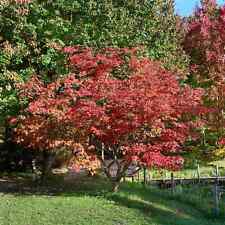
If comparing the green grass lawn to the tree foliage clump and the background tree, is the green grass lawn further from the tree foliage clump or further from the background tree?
the background tree

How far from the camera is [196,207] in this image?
62.6ft

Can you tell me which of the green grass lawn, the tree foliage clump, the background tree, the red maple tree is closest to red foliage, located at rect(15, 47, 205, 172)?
the red maple tree

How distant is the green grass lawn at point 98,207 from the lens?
14609mm

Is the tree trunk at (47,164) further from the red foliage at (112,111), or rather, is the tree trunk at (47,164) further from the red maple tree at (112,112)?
the red maple tree at (112,112)

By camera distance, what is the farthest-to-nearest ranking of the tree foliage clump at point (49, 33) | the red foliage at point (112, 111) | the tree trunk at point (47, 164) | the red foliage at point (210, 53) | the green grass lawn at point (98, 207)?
the red foliage at point (210, 53)
the tree trunk at point (47, 164)
the tree foliage clump at point (49, 33)
the red foliage at point (112, 111)
the green grass lawn at point (98, 207)

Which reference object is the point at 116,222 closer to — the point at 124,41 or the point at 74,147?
the point at 74,147

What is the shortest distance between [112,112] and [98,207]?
2803mm

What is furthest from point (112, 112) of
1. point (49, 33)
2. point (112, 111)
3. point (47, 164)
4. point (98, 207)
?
point (47, 164)

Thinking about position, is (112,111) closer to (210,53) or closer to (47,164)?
(47,164)

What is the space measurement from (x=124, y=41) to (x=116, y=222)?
29.8 ft

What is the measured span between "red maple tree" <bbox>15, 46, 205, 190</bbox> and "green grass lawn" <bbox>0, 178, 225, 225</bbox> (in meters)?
1.22

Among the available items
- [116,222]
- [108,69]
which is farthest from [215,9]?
[116,222]

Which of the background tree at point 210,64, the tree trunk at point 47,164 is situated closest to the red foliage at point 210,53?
the background tree at point 210,64

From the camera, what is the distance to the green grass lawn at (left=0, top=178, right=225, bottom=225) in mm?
14609
